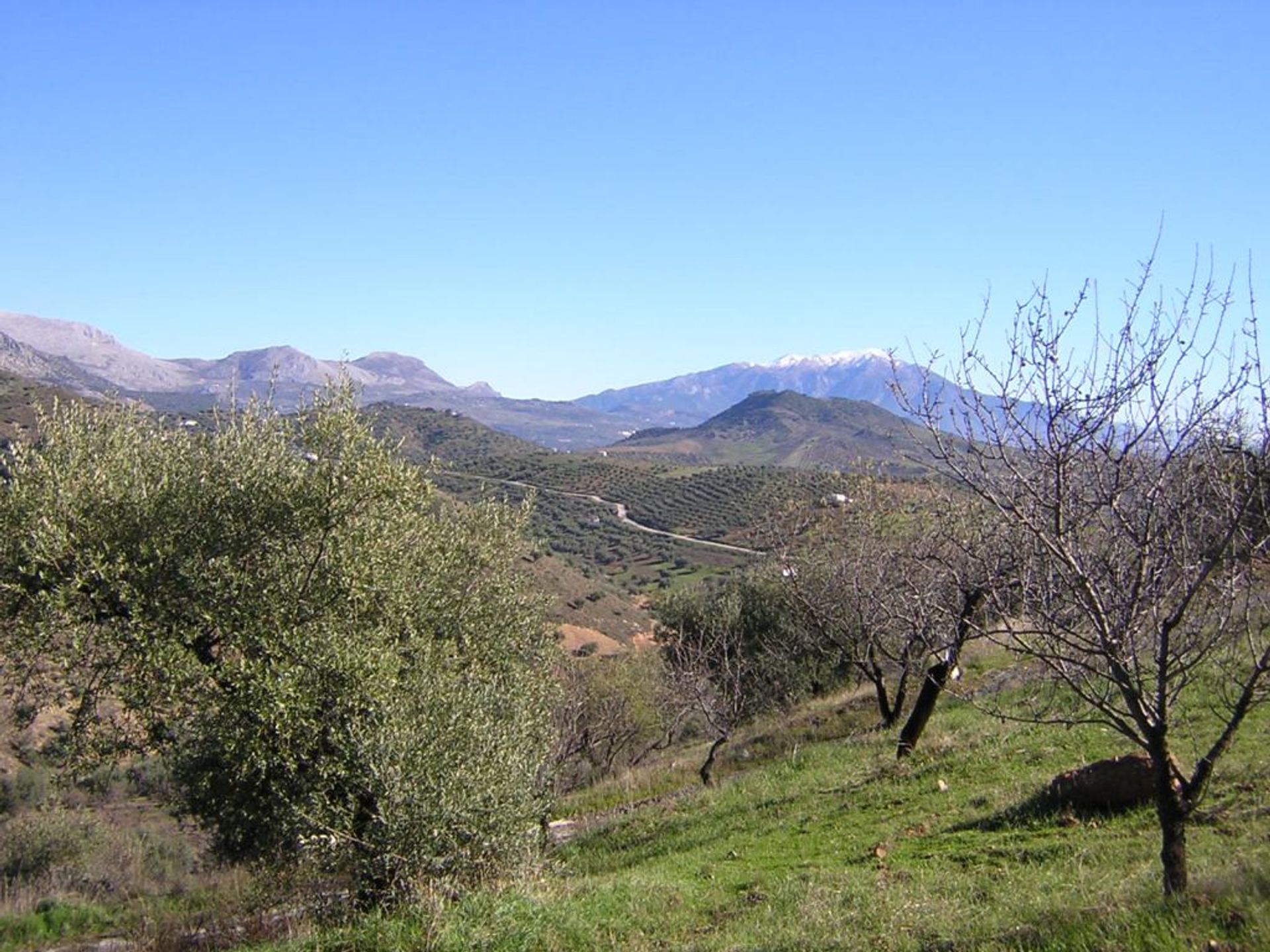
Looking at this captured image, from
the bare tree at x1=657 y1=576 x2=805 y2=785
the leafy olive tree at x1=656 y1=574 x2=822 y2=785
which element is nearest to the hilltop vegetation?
the leafy olive tree at x1=656 y1=574 x2=822 y2=785

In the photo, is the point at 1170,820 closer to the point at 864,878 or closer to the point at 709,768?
the point at 864,878

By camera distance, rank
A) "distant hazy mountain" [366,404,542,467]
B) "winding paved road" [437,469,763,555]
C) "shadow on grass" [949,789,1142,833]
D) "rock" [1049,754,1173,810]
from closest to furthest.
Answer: "rock" [1049,754,1173,810] → "shadow on grass" [949,789,1142,833] → "winding paved road" [437,469,763,555] → "distant hazy mountain" [366,404,542,467]

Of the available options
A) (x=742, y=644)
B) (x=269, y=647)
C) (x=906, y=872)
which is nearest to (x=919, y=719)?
(x=906, y=872)

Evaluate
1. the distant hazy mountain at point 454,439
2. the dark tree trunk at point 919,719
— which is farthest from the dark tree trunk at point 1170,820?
the distant hazy mountain at point 454,439

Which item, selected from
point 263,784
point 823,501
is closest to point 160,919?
point 263,784

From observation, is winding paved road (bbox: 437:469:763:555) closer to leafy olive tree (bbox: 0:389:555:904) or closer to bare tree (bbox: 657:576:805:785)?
bare tree (bbox: 657:576:805:785)

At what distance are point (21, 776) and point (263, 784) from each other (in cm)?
2733

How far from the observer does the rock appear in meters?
11.4

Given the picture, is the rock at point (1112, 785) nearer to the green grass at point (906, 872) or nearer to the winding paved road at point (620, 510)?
the green grass at point (906, 872)

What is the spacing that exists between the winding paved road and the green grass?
8078cm

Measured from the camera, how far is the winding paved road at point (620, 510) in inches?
4222

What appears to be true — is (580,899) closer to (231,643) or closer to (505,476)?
(231,643)

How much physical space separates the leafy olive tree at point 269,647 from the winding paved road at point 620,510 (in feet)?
273

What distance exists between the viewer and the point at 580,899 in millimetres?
11258
